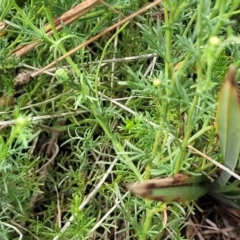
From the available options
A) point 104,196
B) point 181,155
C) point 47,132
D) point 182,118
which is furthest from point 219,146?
point 47,132

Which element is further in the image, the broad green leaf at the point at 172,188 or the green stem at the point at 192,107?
the broad green leaf at the point at 172,188

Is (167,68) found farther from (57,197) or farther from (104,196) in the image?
(57,197)

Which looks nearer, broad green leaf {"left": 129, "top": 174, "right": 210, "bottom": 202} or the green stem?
the green stem

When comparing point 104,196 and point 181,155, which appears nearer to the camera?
point 181,155

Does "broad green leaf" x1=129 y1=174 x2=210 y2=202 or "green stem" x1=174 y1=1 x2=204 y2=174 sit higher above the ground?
"green stem" x1=174 y1=1 x2=204 y2=174

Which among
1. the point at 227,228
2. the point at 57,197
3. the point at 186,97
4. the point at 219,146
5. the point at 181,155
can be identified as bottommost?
the point at 227,228
